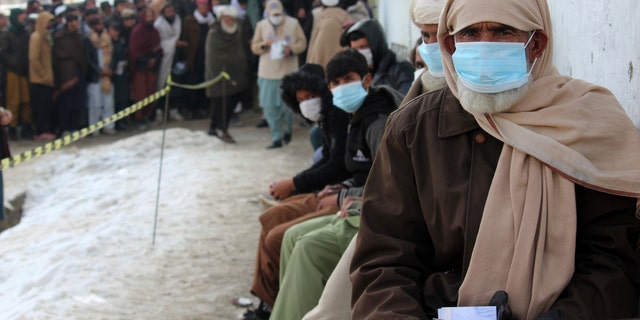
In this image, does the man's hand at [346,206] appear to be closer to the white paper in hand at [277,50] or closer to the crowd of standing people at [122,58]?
the white paper in hand at [277,50]

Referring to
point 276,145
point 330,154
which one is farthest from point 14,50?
point 330,154

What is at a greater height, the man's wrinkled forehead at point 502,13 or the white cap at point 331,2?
the man's wrinkled forehead at point 502,13

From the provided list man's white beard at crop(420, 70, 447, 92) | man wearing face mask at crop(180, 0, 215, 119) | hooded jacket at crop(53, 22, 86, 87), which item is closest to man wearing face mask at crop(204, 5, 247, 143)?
man wearing face mask at crop(180, 0, 215, 119)

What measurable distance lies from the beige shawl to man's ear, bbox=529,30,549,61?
1213cm

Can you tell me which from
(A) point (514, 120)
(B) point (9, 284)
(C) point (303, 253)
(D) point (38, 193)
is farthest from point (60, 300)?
(D) point (38, 193)

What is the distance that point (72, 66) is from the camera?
1393 centimetres

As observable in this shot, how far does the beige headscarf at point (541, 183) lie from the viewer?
2.54 meters

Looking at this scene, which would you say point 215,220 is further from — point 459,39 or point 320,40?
point 459,39

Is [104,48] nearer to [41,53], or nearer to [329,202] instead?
[41,53]

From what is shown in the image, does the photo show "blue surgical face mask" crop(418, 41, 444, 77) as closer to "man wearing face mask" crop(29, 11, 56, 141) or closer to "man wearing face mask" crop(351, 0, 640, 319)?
"man wearing face mask" crop(351, 0, 640, 319)

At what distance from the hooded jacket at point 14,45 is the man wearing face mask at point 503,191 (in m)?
12.0

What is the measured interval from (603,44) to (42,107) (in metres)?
12.0

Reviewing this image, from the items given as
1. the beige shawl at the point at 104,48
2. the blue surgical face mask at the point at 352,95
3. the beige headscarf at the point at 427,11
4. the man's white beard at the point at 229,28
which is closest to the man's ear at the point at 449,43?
the beige headscarf at the point at 427,11

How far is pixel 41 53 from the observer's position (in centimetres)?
1372
